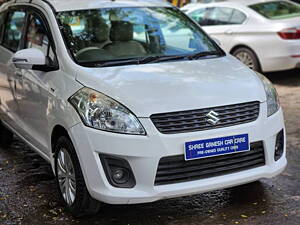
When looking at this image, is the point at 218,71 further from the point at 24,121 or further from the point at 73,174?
the point at 24,121

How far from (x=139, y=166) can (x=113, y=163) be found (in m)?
0.19

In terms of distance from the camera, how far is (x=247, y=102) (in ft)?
12.9

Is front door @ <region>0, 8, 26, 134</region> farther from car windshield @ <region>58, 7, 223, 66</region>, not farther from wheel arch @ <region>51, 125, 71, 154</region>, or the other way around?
wheel arch @ <region>51, 125, 71, 154</region>

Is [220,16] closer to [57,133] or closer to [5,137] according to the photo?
[5,137]

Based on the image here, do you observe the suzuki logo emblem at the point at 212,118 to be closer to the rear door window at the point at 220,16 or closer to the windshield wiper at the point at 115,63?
the windshield wiper at the point at 115,63

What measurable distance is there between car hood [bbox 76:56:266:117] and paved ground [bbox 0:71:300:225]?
2.92 feet

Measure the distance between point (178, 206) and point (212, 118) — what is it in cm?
92

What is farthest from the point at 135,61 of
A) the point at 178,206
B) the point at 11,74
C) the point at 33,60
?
the point at 11,74

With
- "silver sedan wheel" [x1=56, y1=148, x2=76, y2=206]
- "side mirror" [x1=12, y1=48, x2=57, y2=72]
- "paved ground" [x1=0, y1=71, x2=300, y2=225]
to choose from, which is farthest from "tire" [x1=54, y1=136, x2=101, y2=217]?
"side mirror" [x1=12, y1=48, x2=57, y2=72]

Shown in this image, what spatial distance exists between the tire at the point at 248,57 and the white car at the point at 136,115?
4.28 m

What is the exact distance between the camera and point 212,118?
375 centimetres

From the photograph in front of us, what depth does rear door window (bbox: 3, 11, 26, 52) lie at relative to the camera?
5510mm

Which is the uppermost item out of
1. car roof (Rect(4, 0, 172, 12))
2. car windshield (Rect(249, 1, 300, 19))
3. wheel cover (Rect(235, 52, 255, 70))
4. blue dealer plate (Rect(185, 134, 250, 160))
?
car roof (Rect(4, 0, 172, 12))

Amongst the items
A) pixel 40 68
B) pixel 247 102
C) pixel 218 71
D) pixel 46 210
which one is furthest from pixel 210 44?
pixel 46 210
